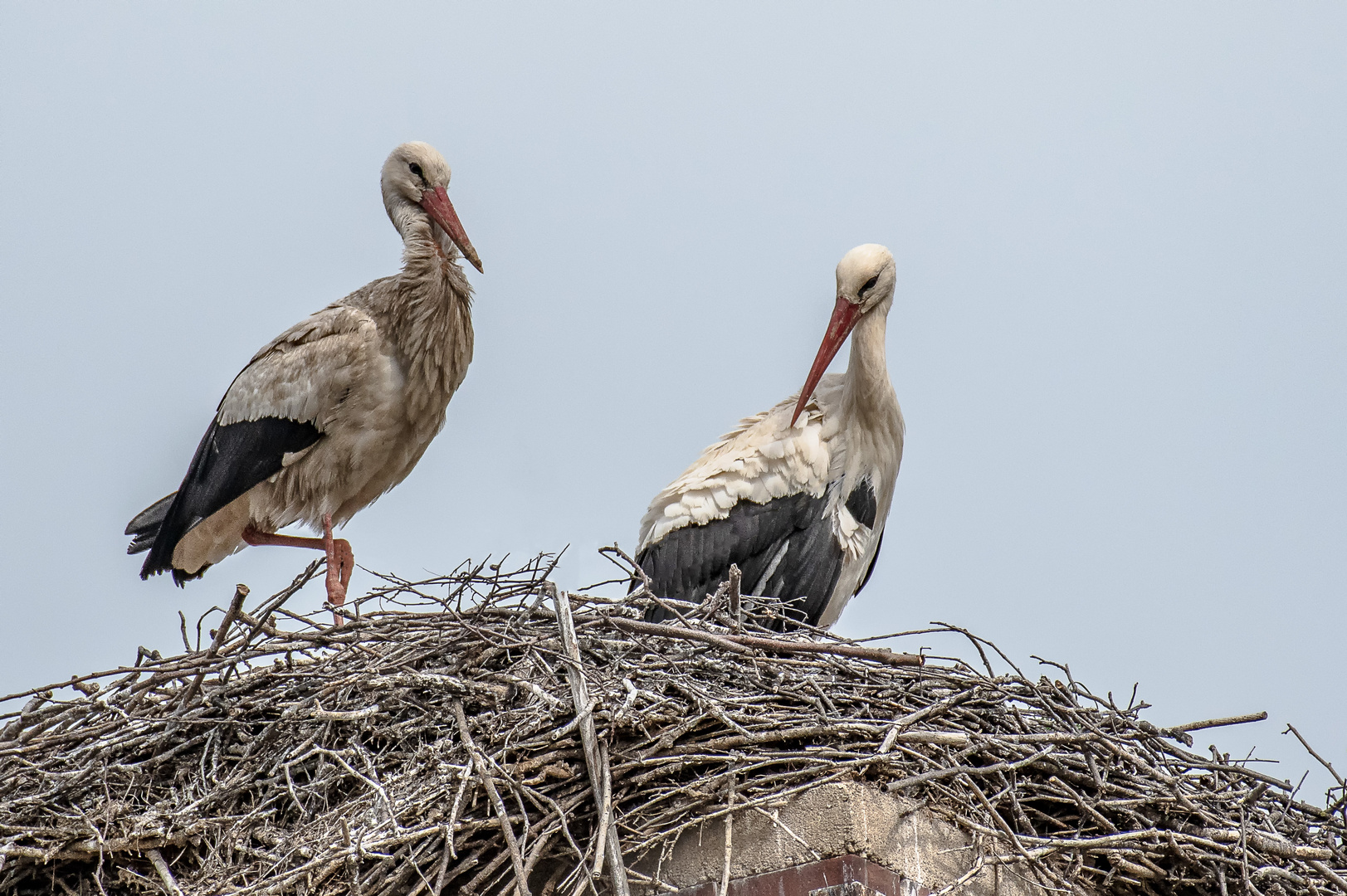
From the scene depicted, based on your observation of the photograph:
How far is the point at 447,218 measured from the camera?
536 centimetres

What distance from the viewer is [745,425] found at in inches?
201

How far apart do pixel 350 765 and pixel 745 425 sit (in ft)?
7.58

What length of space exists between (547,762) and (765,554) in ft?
6.27

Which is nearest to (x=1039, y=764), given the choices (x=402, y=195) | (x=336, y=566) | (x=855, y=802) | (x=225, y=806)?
(x=855, y=802)

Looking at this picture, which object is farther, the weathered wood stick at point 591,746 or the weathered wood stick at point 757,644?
the weathered wood stick at point 757,644

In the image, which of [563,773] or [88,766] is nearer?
[563,773]

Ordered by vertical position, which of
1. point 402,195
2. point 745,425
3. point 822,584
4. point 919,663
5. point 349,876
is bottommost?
point 349,876

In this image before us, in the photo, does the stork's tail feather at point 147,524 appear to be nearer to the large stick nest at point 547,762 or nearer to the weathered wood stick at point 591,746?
the large stick nest at point 547,762

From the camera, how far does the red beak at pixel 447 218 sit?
519cm

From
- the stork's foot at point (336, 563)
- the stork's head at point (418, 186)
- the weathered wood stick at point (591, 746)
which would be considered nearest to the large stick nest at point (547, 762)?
the weathered wood stick at point (591, 746)

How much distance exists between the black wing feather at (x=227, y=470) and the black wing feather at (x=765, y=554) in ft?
4.40

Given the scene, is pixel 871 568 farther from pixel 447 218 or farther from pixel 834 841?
pixel 834 841

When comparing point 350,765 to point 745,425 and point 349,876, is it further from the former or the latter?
point 745,425

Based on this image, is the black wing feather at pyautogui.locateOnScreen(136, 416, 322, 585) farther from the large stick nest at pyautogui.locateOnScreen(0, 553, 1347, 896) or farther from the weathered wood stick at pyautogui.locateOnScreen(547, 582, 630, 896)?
the weathered wood stick at pyautogui.locateOnScreen(547, 582, 630, 896)
